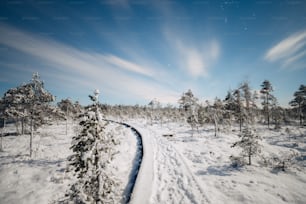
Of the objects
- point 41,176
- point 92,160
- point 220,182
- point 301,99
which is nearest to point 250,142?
point 220,182

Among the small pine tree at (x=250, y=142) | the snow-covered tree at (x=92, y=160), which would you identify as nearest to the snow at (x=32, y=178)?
the snow-covered tree at (x=92, y=160)

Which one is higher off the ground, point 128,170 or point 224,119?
point 224,119

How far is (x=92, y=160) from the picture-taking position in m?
5.85

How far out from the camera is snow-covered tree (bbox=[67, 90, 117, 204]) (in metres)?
5.79

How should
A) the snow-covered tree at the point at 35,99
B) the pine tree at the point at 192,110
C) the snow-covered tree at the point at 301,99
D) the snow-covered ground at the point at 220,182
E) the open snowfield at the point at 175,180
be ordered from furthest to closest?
the snow-covered tree at the point at 301,99, the pine tree at the point at 192,110, the snow-covered tree at the point at 35,99, the open snowfield at the point at 175,180, the snow-covered ground at the point at 220,182

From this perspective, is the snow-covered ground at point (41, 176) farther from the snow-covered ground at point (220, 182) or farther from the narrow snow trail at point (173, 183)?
the snow-covered ground at point (220, 182)

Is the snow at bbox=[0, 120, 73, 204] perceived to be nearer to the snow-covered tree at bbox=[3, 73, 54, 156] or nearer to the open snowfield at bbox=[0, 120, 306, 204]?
the open snowfield at bbox=[0, 120, 306, 204]

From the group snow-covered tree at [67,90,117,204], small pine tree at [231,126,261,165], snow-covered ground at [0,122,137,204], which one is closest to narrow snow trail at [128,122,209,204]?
snow-covered ground at [0,122,137,204]

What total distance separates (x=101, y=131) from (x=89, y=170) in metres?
1.70

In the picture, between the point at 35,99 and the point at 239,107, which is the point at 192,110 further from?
the point at 35,99

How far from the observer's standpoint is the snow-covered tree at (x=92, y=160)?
5.79m

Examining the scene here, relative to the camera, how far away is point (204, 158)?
1422cm

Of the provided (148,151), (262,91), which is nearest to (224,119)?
(262,91)

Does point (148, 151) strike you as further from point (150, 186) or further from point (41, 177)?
point (41, 177)
